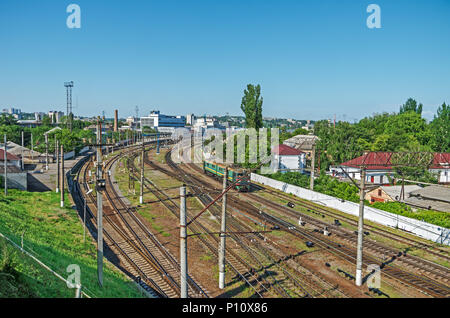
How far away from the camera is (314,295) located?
17219mm

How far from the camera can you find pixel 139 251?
23000mm

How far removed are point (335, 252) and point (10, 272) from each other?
1955 centimetres

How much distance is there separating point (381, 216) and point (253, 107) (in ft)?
112

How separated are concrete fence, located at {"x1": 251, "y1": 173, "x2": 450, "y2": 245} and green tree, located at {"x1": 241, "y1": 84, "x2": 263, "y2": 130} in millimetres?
18547

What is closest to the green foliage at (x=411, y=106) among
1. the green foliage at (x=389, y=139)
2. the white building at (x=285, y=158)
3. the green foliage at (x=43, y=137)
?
the green foliage at (x=389, y=139)

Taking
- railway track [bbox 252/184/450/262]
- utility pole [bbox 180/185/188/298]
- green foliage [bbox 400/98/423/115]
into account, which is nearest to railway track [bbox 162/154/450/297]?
railway track [bbox 252/184/450/262]

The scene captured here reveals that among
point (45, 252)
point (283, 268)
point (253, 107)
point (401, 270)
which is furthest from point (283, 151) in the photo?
point (45, 252)

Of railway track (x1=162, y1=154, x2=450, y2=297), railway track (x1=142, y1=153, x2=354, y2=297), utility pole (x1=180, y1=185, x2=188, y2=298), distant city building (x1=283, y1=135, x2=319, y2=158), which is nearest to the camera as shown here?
utility pole (x1=180, y1=185, x2=188, y2=298)

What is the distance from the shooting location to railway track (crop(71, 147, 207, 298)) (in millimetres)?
18438

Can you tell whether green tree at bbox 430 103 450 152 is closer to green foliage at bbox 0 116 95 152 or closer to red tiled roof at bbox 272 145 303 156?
red tiled roof at bbox 272 145 303 156

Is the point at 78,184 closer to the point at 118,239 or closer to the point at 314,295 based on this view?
the point at 118,239

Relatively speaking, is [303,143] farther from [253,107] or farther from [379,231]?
[379,231]

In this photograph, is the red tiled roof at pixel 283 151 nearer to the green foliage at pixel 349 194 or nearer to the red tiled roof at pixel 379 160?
the green foliage at pixel 349 194
